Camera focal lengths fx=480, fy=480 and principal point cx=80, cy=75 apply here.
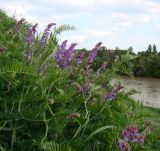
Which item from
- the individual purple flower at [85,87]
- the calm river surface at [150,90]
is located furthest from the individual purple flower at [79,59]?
the calm river surface at [150,90]

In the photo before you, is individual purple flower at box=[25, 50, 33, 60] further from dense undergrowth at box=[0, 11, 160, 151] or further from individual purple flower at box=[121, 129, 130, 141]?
individual purple flower at box=[121, 129, 130, 141]

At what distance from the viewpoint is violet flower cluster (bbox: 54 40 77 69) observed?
8.02ft

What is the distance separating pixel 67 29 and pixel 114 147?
1116 mm

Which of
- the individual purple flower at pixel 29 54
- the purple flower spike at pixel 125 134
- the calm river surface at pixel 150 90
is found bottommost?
the calm river surface at pixel 150 90

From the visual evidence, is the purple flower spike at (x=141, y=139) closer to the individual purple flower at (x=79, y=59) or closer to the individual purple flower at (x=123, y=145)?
the individual purple flower at (x=123, y=145)

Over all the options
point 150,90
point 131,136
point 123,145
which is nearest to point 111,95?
point 131,136

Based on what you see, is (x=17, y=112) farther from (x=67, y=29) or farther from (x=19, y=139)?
(x=67, y=29)

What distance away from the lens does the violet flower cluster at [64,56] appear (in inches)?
96.2

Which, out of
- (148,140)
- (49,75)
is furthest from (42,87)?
(148,140)

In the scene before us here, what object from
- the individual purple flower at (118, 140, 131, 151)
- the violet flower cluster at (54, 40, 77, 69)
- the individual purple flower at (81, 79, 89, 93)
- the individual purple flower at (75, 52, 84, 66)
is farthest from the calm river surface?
the individual purple flower at (118, 140, 131, 151)

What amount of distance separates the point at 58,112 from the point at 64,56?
1.62 ft

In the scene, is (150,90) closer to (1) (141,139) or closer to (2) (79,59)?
(2) (79,59)

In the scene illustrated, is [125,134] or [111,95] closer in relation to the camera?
[125,134]

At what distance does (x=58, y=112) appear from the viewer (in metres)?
2.04
